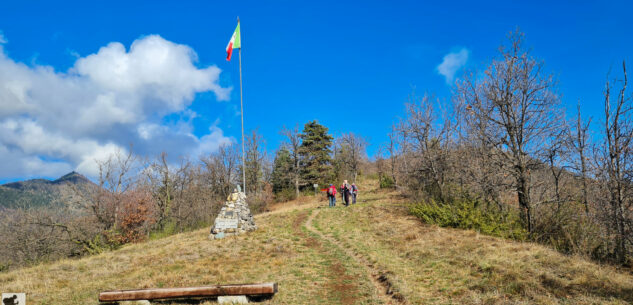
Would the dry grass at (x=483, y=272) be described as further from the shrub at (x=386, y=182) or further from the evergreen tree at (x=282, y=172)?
the evergreen tree at (x=282, y=172)

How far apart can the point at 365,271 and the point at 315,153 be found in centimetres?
3959

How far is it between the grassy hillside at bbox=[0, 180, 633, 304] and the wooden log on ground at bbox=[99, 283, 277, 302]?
0.39 metres

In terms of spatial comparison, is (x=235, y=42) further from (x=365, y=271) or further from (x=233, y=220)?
(x=365, y=271)

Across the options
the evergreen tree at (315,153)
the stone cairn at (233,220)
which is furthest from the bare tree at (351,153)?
the stone cairn at (233,220)

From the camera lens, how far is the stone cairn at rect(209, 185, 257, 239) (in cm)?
1788

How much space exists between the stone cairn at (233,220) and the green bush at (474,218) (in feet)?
32.5

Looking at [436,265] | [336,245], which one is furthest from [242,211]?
[436,265]

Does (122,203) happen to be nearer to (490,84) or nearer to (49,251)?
(49,251)

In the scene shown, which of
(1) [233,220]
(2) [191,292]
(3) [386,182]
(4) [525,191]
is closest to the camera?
(2) [191,292]

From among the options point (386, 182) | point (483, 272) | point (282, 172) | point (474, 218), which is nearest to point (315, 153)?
point (282, 172)

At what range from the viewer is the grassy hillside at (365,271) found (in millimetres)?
7141

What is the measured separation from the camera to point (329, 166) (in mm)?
50031

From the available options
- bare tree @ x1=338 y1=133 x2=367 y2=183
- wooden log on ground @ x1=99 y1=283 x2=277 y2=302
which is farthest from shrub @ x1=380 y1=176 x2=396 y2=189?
wooden log on ground @ x1=99 y1=283 x2=277 y2=302

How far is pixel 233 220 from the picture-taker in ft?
59.5
